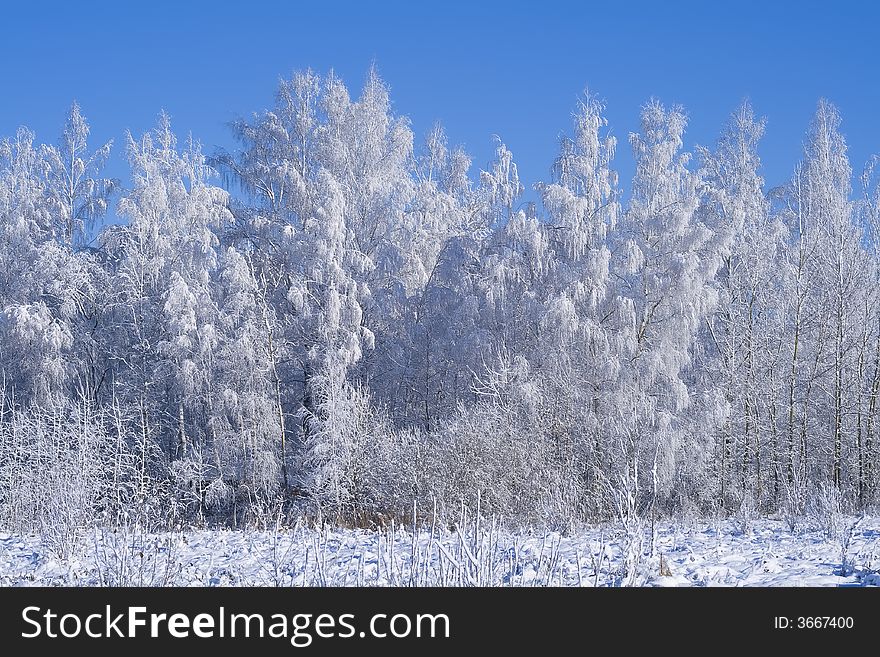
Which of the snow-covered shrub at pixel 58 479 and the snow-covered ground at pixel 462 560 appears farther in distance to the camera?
the snow-covered shrub at pixel 58 479

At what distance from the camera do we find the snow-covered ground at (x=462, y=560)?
506 centimetres

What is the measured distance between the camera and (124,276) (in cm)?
1891

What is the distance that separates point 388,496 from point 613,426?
4.97m

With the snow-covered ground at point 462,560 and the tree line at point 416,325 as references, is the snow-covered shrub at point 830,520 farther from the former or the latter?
the tree line at point 416,325

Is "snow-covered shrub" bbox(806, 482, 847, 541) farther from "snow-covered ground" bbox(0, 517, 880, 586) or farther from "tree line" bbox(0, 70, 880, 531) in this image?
"tree line" bbox(0, 70, 880, 531)

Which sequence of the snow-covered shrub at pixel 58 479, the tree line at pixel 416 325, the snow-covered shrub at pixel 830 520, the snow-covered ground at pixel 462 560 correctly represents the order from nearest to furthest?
1. the snow-covered ground at pixel 462 560
2. the snow-covered shrub at pixel 58 479
3. the snow-covered shrub at pixel 830 520
4. the tree line at pixel 416 325

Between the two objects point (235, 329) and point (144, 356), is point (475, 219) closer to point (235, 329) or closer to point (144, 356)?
point (235, 329)

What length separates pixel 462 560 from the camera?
16.8 ft

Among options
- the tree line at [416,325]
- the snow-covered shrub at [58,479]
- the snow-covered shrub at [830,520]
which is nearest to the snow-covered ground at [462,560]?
the snow-covered shrub at [830,520]

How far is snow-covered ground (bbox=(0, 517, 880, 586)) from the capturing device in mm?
5059

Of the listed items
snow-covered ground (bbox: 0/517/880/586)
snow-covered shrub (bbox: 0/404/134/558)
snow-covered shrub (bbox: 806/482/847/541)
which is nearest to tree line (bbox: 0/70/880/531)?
snow-covered shrub (bbox: 0/404/134/558)

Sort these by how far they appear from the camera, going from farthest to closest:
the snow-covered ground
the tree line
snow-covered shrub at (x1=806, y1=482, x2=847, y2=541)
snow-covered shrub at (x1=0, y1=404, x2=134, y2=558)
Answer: the tree line, snow-covered shrub at (x1=806, y1=482, x2=847, y2=541), snow-covered shrub at (x1=0, y1=404, x2=134, y2=558), the snow-covered ground

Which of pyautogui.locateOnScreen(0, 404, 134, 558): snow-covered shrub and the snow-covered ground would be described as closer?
the snow-covered ground
